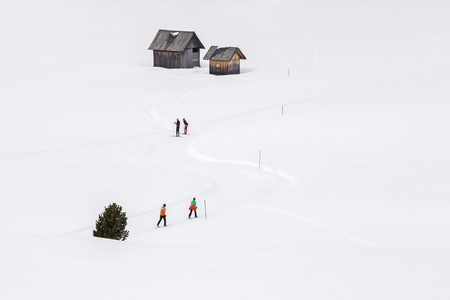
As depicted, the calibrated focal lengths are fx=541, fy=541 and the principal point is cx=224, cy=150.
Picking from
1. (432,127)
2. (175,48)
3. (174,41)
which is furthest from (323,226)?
(174,41)

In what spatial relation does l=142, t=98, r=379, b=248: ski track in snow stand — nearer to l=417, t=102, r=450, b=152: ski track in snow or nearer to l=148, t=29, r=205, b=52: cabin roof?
l=417, t=102, r=450, b=152: ski track in snow

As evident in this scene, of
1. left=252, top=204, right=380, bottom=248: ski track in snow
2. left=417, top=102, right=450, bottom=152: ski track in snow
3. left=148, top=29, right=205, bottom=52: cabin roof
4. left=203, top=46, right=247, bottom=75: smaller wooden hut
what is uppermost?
left=148, top=29, right=205, bottom=52: cabin roof

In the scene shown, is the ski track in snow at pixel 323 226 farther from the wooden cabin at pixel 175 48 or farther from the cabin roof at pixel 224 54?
the wooden cabin at pixel 175 48

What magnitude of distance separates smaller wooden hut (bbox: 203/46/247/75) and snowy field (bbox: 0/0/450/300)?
1880 millimetres

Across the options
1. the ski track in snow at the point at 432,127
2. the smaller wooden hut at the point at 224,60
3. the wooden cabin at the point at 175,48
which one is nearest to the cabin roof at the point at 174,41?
the wooden cabin at the point at 175,48

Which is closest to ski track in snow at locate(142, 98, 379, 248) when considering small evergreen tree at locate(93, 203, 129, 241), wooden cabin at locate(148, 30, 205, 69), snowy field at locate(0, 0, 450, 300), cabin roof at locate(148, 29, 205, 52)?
snowy field at locate(0, 0, 450, 300)

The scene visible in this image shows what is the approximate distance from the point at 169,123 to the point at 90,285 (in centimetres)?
2703

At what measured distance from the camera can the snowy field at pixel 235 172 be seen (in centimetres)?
1412

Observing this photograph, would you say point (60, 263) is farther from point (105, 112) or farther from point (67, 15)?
point (67, 15)

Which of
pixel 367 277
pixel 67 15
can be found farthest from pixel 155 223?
pixel 67 15

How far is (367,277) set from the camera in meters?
14.1

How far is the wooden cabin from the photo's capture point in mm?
58438

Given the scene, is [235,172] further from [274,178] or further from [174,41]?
[174,41]

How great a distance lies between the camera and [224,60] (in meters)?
55.9
